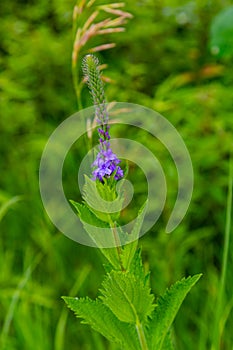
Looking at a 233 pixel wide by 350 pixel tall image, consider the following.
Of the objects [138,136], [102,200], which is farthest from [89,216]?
[138,136]

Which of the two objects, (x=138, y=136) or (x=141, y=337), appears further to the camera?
(x=138, y=136)

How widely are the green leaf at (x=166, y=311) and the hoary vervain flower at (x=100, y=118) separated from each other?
0.22 meters

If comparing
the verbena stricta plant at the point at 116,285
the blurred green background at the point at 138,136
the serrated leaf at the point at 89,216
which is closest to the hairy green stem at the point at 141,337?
the verbena stricta plant at the point at 116,285

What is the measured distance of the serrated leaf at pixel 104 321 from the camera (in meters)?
0.91

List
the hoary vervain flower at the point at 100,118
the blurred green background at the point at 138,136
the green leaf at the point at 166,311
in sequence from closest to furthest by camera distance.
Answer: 1. the hoary vervain flower at the point at 100,118
2. the green leaf at the point at 166,311
3. the blurred green background at the point at 138,136

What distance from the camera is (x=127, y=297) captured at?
886mm

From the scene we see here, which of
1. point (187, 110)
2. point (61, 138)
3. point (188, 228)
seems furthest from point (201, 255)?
point (61, 138)

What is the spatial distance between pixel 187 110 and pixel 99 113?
1.37 meters

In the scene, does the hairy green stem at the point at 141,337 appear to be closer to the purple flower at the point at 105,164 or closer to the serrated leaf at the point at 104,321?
the serrated leaf at the point at 104,321

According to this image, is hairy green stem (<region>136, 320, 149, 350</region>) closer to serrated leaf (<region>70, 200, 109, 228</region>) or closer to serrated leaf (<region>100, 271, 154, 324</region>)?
serrated leaf (<region>100, 271, 154, 324</region>)

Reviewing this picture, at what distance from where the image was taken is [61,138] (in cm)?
219

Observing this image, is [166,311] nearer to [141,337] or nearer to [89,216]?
[141,337]

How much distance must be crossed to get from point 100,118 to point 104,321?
33 cm

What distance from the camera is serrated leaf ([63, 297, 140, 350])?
91cm
